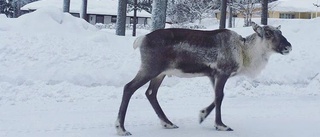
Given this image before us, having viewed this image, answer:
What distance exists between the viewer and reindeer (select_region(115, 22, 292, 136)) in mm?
6656

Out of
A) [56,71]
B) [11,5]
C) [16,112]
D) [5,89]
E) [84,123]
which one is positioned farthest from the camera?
[11,5]

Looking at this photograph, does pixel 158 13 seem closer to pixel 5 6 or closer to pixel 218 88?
pixel 218 88

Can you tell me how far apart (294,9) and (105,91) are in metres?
57.1

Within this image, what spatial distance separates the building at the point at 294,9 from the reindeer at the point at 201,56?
55.1 metres

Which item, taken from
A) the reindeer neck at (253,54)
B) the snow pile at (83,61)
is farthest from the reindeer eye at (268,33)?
the snow pile at (83,61)

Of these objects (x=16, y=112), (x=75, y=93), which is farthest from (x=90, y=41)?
(x=16, y=112)

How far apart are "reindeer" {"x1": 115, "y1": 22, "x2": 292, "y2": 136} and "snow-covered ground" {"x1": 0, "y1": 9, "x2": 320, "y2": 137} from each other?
58 centimetres

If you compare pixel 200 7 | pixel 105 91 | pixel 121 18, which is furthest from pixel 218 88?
pixel 200 7

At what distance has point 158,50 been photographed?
6699 mm

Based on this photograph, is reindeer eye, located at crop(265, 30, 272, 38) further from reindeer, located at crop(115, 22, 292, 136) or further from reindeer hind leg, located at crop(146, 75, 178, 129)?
reindeer hind leg, located at crop(146, 75, 178, 129)

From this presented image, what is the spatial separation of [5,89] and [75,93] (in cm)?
136

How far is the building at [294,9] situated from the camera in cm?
6319

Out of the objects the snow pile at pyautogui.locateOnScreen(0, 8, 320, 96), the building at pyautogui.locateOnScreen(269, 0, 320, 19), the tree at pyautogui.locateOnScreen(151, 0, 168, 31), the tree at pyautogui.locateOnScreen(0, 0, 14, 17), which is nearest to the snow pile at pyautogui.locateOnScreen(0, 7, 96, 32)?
the snow pile at pyautogui.locateOnScreen(0, 8, 320, 96)

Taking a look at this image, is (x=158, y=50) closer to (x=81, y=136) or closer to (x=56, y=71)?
(x=81, y=136)
